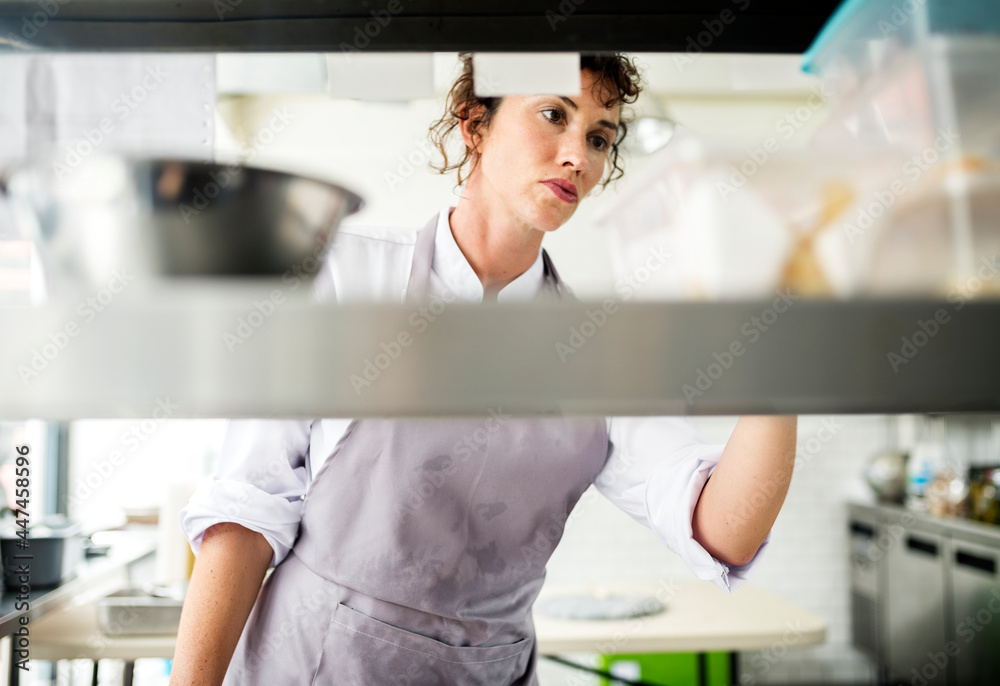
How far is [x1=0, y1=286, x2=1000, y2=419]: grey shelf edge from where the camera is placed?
0.86ft

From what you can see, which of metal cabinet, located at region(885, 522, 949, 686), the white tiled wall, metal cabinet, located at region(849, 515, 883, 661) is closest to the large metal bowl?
the white tiled wall

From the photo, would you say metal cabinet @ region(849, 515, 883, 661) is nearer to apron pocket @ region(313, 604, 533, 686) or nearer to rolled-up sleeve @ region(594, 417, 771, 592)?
rolled-up sleeve @ region(594, 417, 771, 592)

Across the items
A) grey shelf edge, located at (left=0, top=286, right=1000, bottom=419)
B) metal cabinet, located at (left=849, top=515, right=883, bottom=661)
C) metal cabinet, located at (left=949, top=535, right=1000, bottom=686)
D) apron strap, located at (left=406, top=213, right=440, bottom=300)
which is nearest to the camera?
grey shelf edge, located at (left=0, top=286, right=1000, bottom=419)

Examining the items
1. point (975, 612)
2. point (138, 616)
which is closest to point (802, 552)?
point (975, 612)

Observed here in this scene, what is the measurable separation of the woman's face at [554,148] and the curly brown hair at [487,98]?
4 cm

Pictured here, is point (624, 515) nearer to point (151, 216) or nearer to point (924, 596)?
point (924, 596)

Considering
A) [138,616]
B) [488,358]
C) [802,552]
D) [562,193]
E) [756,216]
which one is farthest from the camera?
[802,552]

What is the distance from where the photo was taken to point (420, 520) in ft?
3.43

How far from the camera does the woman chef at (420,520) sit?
91 cm

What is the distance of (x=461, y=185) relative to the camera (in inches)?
33.3

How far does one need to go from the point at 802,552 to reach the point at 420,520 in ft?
10.3

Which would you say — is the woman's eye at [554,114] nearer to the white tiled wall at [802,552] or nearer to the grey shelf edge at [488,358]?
the grey shelf edge at [488,358]

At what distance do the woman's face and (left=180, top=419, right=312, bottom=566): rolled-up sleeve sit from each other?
55 centimetres

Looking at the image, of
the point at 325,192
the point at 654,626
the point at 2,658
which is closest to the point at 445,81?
the point at 325,192
